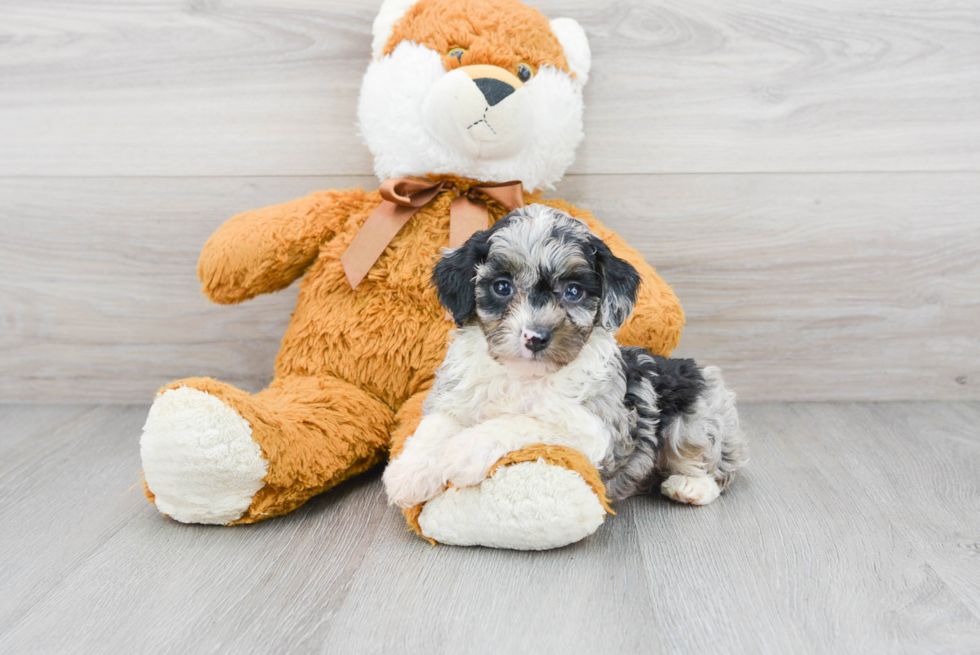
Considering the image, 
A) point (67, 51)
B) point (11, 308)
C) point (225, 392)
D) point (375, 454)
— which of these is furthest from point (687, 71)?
point (11, 308)

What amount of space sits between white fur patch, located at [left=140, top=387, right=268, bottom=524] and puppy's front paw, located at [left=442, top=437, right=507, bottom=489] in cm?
44

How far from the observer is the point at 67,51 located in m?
2.42

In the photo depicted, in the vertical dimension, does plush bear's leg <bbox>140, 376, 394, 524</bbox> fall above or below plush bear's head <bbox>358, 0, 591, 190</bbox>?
below

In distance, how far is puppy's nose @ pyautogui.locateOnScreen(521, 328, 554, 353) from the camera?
1.47 metres

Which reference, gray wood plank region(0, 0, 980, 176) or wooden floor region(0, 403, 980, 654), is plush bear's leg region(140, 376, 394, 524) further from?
gray wood plank region(0, 0, 980, 176)

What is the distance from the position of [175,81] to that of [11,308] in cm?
101

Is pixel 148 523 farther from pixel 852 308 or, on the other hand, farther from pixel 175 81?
pixel 852 308

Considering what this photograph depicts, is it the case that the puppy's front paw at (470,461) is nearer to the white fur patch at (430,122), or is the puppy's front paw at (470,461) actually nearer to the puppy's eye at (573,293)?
the puppy's eye at (573,293)

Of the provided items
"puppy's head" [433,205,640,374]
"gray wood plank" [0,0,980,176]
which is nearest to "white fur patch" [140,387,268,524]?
"puppy's head" [433,205,640,374]

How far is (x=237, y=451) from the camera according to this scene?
1.62 meters

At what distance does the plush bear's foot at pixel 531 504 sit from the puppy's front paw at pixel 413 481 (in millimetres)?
49

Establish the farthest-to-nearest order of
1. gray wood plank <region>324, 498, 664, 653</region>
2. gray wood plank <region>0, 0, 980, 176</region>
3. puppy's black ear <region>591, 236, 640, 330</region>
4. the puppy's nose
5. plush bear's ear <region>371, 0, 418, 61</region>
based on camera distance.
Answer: gray wood plank <region>0, 0, 980, 176</region> → plush bear's ear <region>371, 0, 418, 61</region> → puppy's black ear <region>591, 236, 640, 330</region> → the puppy's nose → gray wood plank <region>324, 498, 664, 653</region>

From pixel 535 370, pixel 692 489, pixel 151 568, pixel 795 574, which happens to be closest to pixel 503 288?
pixel 535 370

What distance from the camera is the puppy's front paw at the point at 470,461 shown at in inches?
60.4
